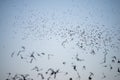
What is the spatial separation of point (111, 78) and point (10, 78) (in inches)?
108

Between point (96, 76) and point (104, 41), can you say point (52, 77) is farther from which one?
point (104, 41)

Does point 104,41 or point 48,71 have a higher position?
point 104,41

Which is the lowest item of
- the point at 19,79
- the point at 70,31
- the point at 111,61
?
the point at 19,79

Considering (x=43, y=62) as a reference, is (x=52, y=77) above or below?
below

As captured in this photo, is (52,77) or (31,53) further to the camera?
(31,53)

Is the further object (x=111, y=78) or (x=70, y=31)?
(x=70, y=31)

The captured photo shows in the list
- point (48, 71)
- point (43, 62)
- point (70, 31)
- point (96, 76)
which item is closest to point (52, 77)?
point (48, 71)

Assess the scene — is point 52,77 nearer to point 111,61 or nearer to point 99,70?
point 99,70

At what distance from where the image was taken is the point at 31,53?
14.5 feet

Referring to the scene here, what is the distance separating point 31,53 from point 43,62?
0.46 metres

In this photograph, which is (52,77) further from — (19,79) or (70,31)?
(70,31)

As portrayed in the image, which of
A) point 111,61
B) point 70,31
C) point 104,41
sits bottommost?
point 111,61

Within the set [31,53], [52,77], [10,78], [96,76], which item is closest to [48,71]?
[52,77]

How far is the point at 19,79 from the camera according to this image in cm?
415
